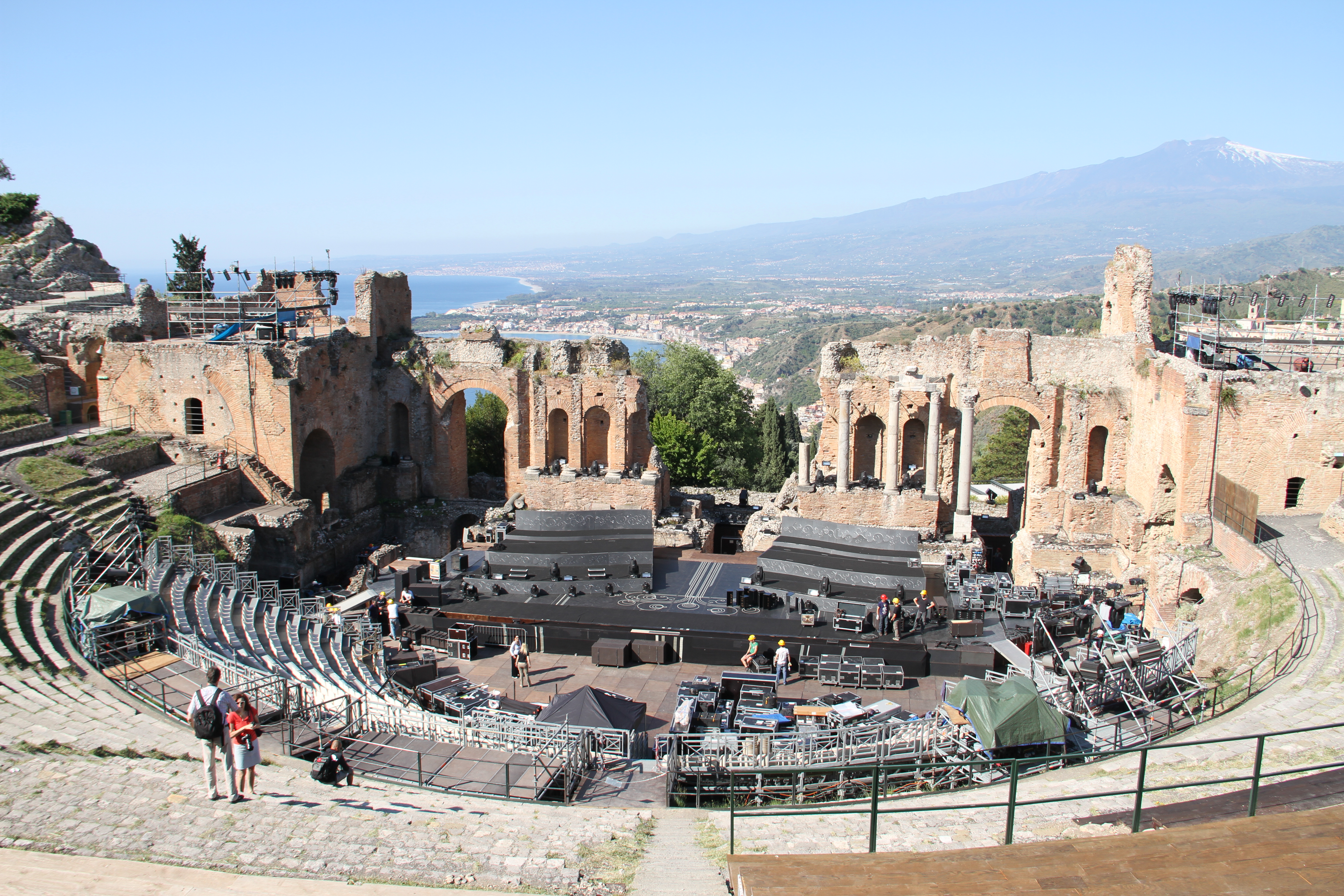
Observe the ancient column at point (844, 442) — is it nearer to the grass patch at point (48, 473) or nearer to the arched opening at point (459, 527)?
the arched opening at point (459, 527)

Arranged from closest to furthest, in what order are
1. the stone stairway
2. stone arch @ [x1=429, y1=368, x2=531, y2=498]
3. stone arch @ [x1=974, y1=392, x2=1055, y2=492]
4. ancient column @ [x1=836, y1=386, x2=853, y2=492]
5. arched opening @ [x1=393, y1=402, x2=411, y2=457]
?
the stone stairway, stone arch @ [x1=974, y1=392, x2=1055, y2=492], ancient column @ [x1=836, y1=386, x2=853, y2=492], stone arch @ [x1=429, y1=368, x2=531, y2=498], arched opening @ [x1=393, y1=402, x2=411, y2=457]

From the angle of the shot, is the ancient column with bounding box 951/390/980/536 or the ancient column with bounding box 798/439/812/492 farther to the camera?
the ancient column with bounding box 798/439/812/492

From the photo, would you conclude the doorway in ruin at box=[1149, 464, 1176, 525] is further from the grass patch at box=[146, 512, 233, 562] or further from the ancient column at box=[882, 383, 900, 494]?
the grass patch at box=[146, 512, 233, 562]

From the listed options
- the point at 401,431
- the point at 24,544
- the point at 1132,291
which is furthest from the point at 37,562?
the point at 1132,291

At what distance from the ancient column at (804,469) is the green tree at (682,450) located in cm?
1356

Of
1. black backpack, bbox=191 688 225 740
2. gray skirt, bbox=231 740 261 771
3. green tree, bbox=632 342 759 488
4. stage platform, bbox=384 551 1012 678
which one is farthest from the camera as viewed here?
green tree, bbox=632 342 759 488

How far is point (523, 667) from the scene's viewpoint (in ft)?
71.6

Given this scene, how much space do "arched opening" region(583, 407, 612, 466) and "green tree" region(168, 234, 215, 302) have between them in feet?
50.1

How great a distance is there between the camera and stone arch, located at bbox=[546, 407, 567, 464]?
3622cm

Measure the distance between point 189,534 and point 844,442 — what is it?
20086 mm

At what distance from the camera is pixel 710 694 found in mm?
19484

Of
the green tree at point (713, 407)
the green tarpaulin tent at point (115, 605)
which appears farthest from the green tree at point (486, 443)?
the green tarpaulin tent at point (115, 605)

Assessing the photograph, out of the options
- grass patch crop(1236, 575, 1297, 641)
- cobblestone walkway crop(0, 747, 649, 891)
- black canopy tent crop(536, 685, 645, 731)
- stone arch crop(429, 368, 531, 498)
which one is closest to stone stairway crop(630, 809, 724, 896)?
cobblestone walkway crop(0, 747, 649, 891)

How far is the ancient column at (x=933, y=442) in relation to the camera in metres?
30.7
